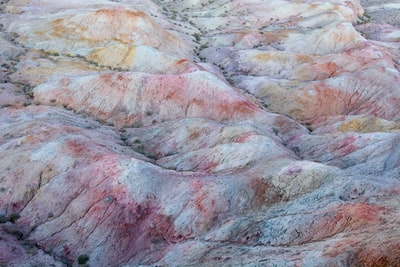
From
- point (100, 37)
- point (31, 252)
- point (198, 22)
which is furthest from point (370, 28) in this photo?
point (31, 252)

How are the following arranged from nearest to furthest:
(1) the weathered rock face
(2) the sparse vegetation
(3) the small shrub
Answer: (1) the weathered rock face
(2) the sparse vegetation
(3) the small shrub

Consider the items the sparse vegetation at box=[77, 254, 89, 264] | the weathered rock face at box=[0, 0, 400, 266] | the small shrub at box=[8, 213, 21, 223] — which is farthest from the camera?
the small shrub at box=[8, 213, 21, 223]

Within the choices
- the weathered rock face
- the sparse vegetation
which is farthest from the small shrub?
the sparse vegetation

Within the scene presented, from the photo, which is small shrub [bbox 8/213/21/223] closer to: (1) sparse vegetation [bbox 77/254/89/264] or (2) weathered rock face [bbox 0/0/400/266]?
(2) weathered rock face [bbox 0/0/400/266]

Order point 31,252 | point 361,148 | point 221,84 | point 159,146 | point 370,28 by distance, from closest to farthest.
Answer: point 31,252 < point 361,148 < point 159,146 < point 221,84 < point 370,28

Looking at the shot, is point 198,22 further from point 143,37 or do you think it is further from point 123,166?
point 123,166

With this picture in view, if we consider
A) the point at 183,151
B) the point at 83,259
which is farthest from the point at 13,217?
the point at 183,151

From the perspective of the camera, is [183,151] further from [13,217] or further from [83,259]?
[13,217]

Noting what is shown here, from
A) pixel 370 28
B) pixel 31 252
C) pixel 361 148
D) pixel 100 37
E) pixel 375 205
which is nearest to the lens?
pixel 375 205
